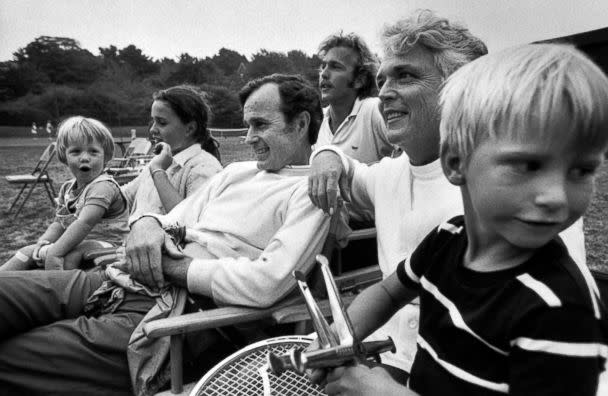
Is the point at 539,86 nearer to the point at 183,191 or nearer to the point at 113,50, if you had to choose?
the point at 183,191

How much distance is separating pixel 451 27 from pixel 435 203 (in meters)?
0.63

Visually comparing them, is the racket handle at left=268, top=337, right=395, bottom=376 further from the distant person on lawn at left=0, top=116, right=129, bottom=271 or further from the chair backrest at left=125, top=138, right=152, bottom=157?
the chair backrest at left=125, top=138, right=152, bottom=157

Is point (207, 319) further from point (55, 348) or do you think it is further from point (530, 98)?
point (530, 98)

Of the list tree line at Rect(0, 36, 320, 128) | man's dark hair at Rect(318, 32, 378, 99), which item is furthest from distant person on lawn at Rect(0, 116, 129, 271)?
tree line at Rect(0, 36, 320, 128)

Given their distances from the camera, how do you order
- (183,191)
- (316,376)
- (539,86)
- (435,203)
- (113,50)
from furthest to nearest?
(113,50) → (183,191) → (435,203) → (316,376) → (539,86)

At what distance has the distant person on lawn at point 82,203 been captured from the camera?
10.4ft

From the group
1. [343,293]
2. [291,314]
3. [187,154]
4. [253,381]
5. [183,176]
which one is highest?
[187,154]

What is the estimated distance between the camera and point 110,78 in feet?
138

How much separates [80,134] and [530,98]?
11.1 ft

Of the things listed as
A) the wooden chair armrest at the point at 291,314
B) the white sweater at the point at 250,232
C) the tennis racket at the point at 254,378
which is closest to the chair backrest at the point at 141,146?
the white sweater at the point at 250,232

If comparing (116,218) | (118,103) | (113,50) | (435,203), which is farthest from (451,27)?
(113,50)

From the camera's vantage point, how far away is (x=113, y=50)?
172 feet

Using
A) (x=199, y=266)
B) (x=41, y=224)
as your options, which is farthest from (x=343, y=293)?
(x=41, y=224)

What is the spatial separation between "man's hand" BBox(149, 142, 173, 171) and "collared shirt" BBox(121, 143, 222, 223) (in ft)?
0.27
